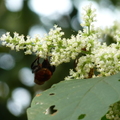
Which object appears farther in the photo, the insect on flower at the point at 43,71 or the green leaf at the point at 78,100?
the insect on flower at the point at 43,71

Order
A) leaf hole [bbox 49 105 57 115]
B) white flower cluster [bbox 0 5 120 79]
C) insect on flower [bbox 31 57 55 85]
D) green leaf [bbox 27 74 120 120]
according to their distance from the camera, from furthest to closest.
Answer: insect on flower [bbox 31 57 55 85] < white flower cluster [bbox 0 5 120 79] < leaf hole [bbox 49 105 57 115] < green leaf [bbox 27 74 120 120]

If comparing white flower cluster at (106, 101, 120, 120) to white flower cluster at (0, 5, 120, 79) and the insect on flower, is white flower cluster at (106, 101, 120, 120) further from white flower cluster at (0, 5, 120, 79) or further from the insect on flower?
the insect on flower

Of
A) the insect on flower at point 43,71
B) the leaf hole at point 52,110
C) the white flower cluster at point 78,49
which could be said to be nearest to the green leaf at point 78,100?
the leaf hole at point 52,110

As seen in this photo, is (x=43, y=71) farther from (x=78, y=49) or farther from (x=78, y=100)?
(x=78, y=100)

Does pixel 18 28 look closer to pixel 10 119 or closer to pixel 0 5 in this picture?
pixel 0 5

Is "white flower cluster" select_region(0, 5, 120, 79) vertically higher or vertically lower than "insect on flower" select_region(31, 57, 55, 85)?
higher

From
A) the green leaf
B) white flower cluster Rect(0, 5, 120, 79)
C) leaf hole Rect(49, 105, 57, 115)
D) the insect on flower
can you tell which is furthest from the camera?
the insect on flower

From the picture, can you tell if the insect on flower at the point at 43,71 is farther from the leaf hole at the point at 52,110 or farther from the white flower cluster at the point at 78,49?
the leaf hole at the point at 52,110

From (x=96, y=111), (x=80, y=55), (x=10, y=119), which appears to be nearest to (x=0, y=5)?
(x=10, y=119)

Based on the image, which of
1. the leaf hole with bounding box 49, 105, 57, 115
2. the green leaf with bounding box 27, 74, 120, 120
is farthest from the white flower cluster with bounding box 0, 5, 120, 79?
the leaf hole with bounding box 49, 105, 57, 115
